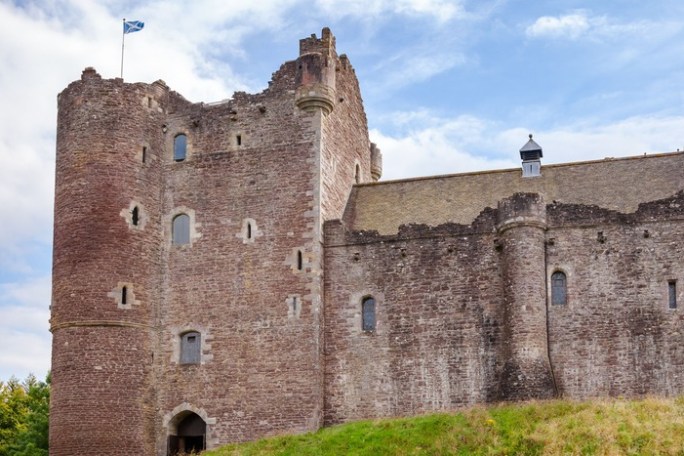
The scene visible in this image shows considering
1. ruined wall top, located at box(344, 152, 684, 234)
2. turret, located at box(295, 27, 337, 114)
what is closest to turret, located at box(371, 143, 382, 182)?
ruined wall top, located at box(344, 152, 684, 234)

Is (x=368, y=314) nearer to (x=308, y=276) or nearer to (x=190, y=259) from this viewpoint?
(x=308, y=276)

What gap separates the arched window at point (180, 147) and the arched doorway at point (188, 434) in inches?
372

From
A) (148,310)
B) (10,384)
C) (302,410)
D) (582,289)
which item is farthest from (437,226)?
(10,384)

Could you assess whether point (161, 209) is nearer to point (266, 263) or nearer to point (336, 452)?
point (266, 263)

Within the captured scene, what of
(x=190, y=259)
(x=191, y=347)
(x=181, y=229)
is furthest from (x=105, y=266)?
(x=191, y=347)

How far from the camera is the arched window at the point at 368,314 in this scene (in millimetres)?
37812

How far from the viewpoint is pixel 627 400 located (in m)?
33.9

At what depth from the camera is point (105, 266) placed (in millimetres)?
38156

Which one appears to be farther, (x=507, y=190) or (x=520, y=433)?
(x=507, y=190)

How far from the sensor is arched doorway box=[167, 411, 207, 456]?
38.4 m

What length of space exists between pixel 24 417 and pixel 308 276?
25.5 m

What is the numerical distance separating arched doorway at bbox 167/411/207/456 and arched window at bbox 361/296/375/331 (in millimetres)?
6613

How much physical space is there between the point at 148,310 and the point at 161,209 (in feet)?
12.8

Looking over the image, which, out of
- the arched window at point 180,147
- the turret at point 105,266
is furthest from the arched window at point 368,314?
the arched window at point 180,147
